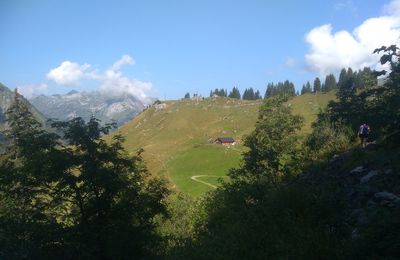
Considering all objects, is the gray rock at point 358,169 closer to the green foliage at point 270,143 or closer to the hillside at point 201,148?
the green foliage at point 270,143

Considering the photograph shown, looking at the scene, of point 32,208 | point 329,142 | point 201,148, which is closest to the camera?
point 32,208

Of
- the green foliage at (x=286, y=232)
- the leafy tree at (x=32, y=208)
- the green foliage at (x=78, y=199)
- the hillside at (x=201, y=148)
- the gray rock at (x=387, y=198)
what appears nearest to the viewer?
the green foliage at (x=286, y=232)

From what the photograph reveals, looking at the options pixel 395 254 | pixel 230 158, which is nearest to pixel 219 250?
pixel 395 254

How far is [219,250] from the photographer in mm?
9953

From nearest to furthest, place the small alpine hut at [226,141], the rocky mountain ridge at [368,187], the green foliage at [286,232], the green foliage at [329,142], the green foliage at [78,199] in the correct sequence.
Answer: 1. the rocky mountain ridge at [368,187]
2. the green foliage at [286,232]
3. the green foliage at [78,199]
4. the green foliage at [329,142]
5. the small alpine hut at [226,141]

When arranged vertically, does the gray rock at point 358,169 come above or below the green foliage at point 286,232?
above

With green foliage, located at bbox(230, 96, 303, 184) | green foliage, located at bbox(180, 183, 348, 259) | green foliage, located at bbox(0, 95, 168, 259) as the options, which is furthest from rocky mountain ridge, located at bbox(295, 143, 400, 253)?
green foliage, located at bbox(230, 96, 303, 184)

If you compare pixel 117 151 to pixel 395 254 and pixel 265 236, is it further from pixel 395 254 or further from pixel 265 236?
pixel 395 254

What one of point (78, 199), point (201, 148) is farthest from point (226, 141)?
point (78, 199)

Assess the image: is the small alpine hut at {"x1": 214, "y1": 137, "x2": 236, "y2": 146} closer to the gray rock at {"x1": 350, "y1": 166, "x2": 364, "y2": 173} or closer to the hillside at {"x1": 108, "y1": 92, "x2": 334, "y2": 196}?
the hillside at {"x1": 108, "y1": 92, "x2": 334, "y2": 196}

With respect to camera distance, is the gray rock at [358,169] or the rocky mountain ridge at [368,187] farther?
the gray rock at [358,169]

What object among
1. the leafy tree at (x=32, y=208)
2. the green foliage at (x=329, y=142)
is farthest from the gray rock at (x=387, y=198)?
the leafy tree at (x=32, y=208)

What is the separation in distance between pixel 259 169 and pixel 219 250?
19504 mm

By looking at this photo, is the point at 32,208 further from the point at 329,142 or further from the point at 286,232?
the point at 329,142
